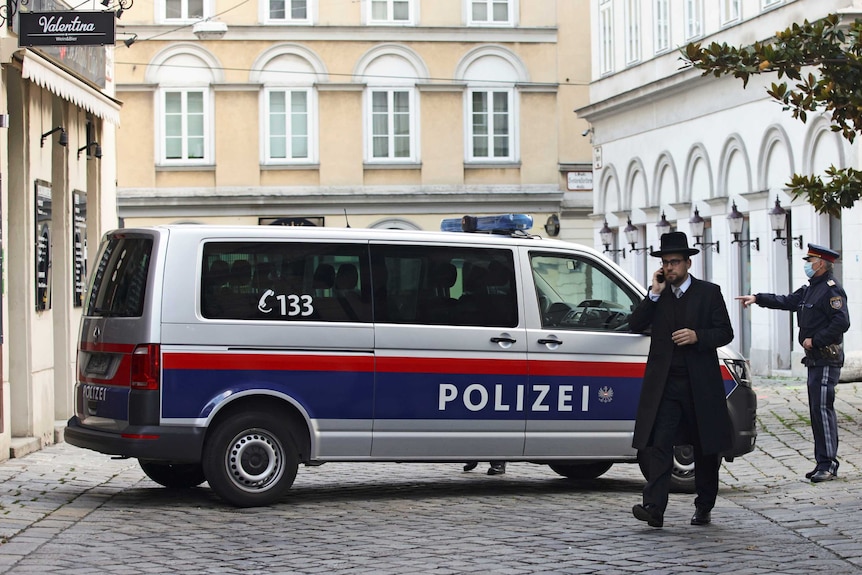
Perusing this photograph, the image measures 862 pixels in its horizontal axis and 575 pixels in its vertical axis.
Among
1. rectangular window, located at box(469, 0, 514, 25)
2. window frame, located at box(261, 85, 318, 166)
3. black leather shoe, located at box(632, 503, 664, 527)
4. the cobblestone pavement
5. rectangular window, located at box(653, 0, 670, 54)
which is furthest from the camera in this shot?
rectangular window, located at box(469, 0, 514, 25)

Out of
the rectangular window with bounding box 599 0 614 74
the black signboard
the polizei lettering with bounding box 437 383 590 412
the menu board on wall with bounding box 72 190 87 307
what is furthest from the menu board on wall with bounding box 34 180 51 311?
the rectangular window with bounding box 599 0 614 74

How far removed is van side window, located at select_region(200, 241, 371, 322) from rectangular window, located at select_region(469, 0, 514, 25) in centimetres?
3382

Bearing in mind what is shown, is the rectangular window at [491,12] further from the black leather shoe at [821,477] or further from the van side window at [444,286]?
the van side window at [444,286]

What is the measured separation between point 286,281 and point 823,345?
4.46m

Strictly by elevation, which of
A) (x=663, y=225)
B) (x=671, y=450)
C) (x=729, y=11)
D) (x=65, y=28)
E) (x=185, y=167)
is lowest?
(x=671, y=450)

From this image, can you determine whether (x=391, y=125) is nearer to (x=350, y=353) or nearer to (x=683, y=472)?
(x=683, y=472)

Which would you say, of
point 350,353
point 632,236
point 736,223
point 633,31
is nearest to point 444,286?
point 350,353

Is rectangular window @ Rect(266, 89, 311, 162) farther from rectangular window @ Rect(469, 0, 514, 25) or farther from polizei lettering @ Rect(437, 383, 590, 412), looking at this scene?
polizei lettering @ Rect(437, 383, 590, 412)

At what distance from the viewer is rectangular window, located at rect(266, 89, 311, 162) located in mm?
43781

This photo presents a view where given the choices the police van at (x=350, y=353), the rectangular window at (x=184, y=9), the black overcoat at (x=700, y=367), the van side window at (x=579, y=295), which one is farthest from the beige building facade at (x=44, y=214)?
the rectangular window at (x=184, y=9)

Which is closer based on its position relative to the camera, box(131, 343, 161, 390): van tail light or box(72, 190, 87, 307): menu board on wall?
box(131, 343, 161, 390): van tail light

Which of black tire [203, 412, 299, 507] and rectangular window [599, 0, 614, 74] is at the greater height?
rectangular window [599, 0, 614, 74]

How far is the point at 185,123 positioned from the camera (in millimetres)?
43781

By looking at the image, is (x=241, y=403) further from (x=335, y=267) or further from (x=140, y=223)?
Answer: (x=140, y=223)
